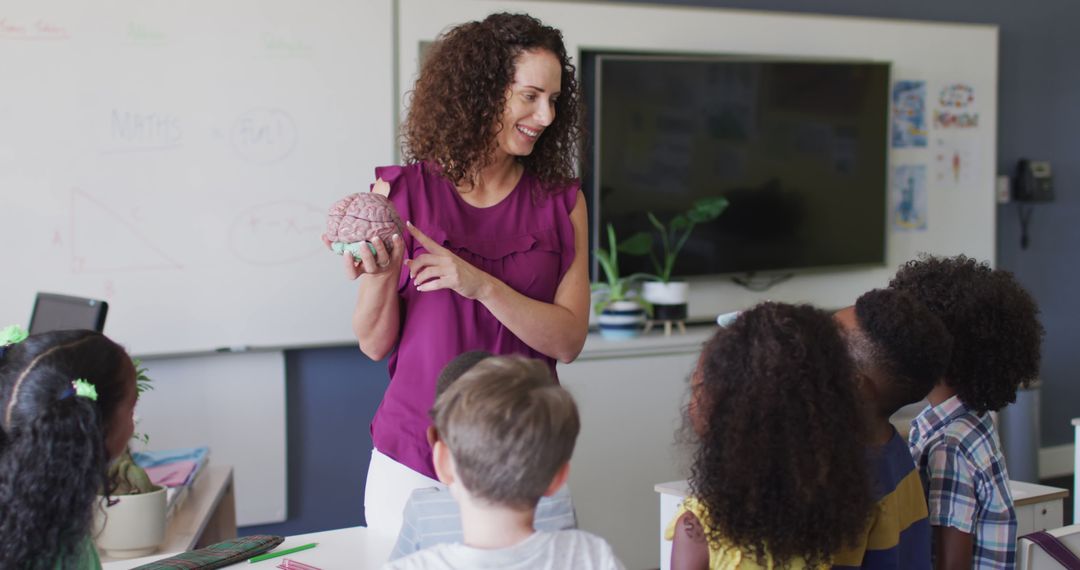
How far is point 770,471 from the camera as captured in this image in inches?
54.7

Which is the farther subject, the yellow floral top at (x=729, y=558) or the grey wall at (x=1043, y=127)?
the grey wall at (x=1043, y=127)

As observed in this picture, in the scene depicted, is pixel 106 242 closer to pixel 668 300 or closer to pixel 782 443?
pixel 668 300

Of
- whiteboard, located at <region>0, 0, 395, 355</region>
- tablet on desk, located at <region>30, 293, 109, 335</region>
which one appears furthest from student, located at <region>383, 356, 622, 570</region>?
whiteboard, located at <region>0, 0, 395, 355</region>

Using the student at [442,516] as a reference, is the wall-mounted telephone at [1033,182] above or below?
above

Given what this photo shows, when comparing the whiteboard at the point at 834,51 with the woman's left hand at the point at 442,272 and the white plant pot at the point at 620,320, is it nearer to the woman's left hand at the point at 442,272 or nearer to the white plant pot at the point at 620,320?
the white plant pot at the point at 620,320

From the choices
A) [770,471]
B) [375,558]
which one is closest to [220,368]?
[375,558]

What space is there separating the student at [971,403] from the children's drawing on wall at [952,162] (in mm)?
2769

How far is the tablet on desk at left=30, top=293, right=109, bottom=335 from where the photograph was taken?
2.31m

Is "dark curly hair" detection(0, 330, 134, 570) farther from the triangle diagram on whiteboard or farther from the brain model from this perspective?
the triangle diagram on whiteboard

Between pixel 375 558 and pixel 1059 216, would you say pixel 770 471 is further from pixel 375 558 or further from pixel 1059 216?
pixel 1059 216

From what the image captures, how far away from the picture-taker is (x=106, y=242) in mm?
3264

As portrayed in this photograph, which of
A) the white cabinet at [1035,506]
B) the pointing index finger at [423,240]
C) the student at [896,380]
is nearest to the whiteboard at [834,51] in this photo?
the white cabinet at [1035,506]

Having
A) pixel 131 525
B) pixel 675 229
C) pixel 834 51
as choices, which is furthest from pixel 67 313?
pixel 834 51

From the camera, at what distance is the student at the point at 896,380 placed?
156cm
